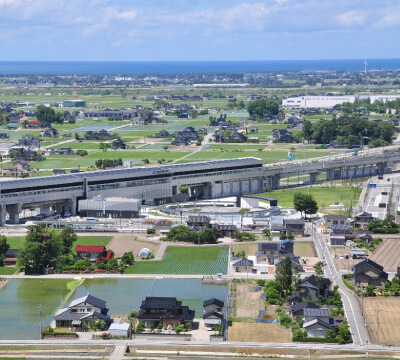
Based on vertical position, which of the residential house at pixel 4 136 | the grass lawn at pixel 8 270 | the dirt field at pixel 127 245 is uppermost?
the grass lawn at pixel 8 270

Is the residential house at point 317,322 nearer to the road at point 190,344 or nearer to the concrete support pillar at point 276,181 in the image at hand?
the road at point 190,344

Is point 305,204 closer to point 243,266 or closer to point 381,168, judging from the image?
point 243,266

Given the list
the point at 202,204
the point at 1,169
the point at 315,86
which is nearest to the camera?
the point at 202,204

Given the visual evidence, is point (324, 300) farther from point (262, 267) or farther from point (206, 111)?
point (206, 111)

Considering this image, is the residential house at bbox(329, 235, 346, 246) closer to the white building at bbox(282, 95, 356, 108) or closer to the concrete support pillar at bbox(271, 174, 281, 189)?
the concrete support pillar at bbox(271, 174, 281, 189)

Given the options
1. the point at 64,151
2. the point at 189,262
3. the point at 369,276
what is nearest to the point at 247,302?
the point at 369,276

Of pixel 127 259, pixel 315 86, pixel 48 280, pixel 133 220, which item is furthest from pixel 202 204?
pixel 315 86

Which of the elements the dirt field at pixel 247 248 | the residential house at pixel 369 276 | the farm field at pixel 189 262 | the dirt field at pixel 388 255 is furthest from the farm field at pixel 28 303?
the dirt field at pixel 388 255
